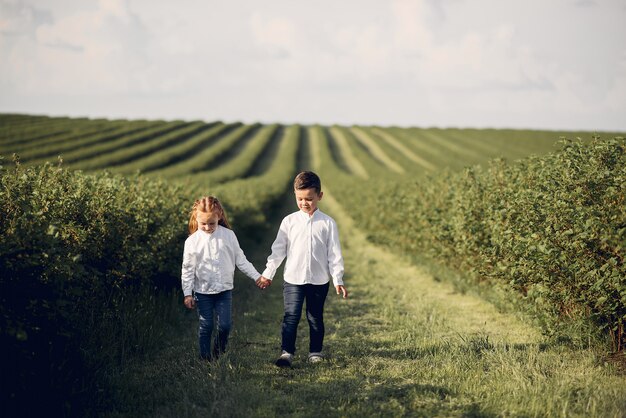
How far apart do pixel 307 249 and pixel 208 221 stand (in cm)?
110

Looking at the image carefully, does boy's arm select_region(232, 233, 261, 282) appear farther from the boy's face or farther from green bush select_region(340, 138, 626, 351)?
green bush select_region(340, 138, 626, 351)

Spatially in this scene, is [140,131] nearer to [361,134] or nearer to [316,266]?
[361,134]

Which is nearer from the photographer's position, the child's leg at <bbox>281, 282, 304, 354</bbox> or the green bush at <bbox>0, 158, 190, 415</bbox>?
the green bush at <bbox>0, 158, 190, 415</bbox>

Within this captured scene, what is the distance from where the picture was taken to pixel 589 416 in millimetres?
4078

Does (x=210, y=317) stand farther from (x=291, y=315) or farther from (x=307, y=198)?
(x=307, y=198)

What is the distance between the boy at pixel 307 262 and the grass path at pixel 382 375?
414 millimetres

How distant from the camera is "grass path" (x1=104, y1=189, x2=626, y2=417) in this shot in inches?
168

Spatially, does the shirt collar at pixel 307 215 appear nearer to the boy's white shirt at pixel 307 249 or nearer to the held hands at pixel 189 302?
the boy's white shirt at pixel 307 249

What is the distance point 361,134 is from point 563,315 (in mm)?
69033

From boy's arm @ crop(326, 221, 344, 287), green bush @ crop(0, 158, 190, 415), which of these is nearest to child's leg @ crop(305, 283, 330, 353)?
boy's arm @ crop(326, 221, 344, 287)

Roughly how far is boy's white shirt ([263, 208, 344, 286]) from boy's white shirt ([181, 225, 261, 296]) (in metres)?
0.39

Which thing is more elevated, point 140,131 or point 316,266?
point 140,131

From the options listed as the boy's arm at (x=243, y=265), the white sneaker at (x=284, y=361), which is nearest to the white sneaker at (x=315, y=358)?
the white sneaker at (x=284, y=361)

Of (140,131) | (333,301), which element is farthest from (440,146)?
(333,301)
